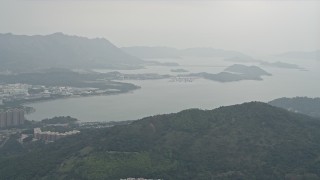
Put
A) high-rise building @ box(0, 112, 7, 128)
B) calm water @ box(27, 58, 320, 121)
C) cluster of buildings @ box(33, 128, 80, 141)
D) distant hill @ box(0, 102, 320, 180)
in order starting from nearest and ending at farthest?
1. distant hill @ box(0, 102, 320, 180)
2. cluster of buildings @ box(33, 128, 80, 141)
3. high-rise building @ box(0, 112, 7, 128)
4. calm water @ box(27, 58, 320, 121)

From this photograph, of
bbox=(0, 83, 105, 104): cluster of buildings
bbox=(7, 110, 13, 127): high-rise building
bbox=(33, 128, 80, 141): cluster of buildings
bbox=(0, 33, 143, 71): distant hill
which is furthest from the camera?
bbox=(0, 33, 143, 71): distant hill

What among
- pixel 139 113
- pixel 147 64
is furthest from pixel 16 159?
pixel 147 64

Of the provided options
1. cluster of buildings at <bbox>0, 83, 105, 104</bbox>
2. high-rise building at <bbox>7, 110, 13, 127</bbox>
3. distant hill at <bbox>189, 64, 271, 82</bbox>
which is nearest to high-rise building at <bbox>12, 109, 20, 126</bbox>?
high-rise building at <bbox>7, 110, 13, 127</bbox>

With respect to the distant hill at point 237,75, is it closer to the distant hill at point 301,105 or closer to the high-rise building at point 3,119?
the distant hill at point 301,105

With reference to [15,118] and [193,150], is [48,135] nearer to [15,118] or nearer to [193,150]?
[15,118]

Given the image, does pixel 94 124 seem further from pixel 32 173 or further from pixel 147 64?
pixel 147 64

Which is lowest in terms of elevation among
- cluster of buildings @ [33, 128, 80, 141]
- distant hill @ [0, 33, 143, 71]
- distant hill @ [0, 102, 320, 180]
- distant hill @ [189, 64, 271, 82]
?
cluster of buildings @ [33, 128, 80, 141]

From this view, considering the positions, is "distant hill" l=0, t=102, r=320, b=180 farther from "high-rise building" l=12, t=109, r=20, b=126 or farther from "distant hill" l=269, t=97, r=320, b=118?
"distant hill" l=269, t=97, r=320, b=118

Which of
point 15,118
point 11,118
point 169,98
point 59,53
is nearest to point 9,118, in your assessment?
point 11,118
